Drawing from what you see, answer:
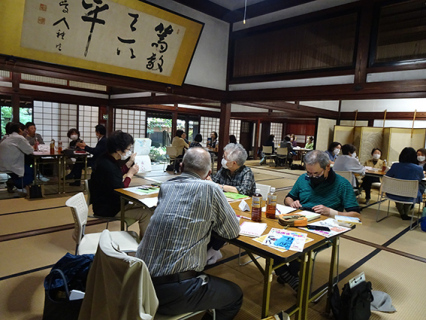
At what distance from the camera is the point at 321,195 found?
2.45 m

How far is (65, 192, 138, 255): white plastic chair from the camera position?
2027 mm

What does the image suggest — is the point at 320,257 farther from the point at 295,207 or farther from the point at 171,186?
the point at 171,186

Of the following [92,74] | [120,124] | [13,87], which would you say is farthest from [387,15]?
[120,124]

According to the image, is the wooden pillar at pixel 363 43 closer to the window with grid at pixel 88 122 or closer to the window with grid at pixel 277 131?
the window with grid at pixel 88 122

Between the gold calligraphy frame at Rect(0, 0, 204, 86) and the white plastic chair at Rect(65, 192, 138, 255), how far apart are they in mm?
1830

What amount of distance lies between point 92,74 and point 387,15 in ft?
11.7

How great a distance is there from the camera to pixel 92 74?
11.4 feet

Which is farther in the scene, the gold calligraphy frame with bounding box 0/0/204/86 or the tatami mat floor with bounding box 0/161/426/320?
the gold calligraphy frame with bounding box 0/0/204/86

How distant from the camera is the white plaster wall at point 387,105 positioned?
731 cm

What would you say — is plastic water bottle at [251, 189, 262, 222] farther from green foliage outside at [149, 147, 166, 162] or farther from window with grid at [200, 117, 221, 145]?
window with grid at [200, 117, 221, 145]

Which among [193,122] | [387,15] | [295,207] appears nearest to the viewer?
[295,207]

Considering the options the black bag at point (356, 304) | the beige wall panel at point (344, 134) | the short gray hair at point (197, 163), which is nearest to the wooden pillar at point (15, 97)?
the short gray hair at point (197, 163)

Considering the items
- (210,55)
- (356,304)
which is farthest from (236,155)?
(210,55)

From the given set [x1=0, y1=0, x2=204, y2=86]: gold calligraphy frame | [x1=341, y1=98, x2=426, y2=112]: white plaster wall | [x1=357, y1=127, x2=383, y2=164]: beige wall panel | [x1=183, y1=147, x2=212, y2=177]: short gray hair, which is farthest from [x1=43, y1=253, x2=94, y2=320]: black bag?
[x1=341, y1=98, x2=426, y2=112]: white plaster wall
